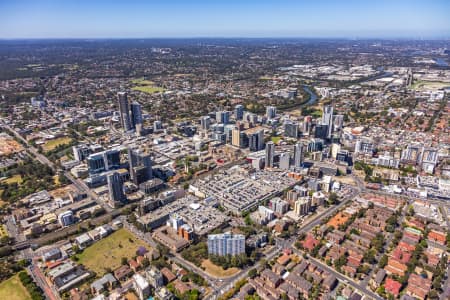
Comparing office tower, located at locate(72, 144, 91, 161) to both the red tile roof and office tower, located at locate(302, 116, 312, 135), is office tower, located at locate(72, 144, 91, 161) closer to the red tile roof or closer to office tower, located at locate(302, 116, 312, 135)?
office tower, located at locate(302, 116, 312, 135)

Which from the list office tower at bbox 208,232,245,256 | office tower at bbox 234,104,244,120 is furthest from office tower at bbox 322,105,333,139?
office tower at bbox 208,232,245,256

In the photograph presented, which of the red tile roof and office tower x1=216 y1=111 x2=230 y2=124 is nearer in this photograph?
the red tile roof

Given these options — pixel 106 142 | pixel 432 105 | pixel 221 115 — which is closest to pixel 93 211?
pixel 106 142

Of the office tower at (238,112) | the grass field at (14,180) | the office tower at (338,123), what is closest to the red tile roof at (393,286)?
the office tower at (338,123)

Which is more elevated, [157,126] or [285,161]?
[157,126]

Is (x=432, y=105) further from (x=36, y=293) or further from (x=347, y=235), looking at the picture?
(x=36, y=293)

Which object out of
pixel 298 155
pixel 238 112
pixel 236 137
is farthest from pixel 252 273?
pixel 238 112

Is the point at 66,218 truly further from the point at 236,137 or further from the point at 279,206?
the point at 236,137
